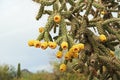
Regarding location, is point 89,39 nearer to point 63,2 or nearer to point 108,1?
point 63,2

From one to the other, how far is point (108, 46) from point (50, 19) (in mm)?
1468

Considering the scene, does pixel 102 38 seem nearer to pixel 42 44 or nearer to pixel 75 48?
pixel 75 48

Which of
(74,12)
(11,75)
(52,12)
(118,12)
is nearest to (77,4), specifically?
(74,12)

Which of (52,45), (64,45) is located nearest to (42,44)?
(52,45)

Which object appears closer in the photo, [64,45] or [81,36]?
[64,45]

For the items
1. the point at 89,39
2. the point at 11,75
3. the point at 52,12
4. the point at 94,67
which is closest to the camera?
the point at 52,12

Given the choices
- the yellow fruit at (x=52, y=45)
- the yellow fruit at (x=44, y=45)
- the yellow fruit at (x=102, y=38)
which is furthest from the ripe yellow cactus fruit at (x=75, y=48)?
the yellow fruit at (x=102, y=38)

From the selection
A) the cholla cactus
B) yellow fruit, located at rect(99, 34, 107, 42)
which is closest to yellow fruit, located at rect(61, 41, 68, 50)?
the cholla cactus

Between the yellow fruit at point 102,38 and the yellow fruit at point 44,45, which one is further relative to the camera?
the yellow fruit at point 102,38

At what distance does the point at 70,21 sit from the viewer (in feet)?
22.7

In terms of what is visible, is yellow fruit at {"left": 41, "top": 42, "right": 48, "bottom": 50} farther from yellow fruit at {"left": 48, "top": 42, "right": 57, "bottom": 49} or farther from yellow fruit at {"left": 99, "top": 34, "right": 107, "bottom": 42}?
yellow fruit at {"left": 99, "top": 34, "right": 107, "bottom": 42}

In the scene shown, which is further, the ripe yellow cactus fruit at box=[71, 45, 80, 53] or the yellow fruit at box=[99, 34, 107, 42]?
the yellow fruit at box=[99, 34, 107, 42]

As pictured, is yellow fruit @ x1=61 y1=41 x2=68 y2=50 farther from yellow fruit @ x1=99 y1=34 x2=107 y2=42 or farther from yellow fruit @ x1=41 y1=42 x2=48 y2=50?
yellow fruit @ x1=99 y1=34 x2=107 y2=42

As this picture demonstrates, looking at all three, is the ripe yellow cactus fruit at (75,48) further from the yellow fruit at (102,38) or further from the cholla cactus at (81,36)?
the yellow fruit at (102,38)
